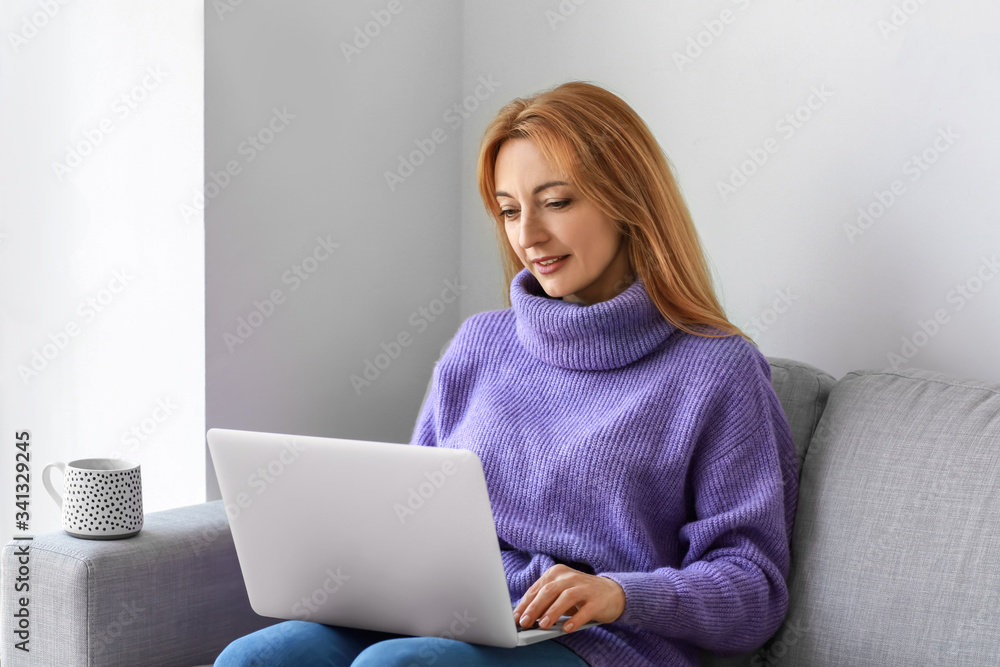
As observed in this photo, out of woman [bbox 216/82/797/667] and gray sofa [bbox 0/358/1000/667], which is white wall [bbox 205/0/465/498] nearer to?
gray sofa [bbox 0/358/1000/667]

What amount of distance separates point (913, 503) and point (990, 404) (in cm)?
16

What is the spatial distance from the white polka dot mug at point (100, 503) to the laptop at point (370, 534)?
253 mm

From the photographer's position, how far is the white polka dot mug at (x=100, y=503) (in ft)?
4.17

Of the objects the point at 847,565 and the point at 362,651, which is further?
the point at 847,565

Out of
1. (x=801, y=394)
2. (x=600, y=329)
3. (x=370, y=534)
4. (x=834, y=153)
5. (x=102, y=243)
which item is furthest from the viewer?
(x=102, y=243)

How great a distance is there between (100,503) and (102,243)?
59cm

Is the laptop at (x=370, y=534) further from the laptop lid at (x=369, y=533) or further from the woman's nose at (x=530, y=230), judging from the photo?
the woman's nose at (x=530, y=230)

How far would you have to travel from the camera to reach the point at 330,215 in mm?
1784

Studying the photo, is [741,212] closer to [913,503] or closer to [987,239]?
[987,239]

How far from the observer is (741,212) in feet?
5.39

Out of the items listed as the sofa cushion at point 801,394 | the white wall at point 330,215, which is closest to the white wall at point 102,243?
the white wall at point 330,215

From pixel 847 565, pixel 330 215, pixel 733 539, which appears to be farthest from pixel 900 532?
pixel 330 215

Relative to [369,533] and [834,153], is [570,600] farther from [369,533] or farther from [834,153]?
[834,153]

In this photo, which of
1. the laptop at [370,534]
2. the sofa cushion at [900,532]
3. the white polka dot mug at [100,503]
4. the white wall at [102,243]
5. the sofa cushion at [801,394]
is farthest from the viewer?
the white wall at [102,243]
